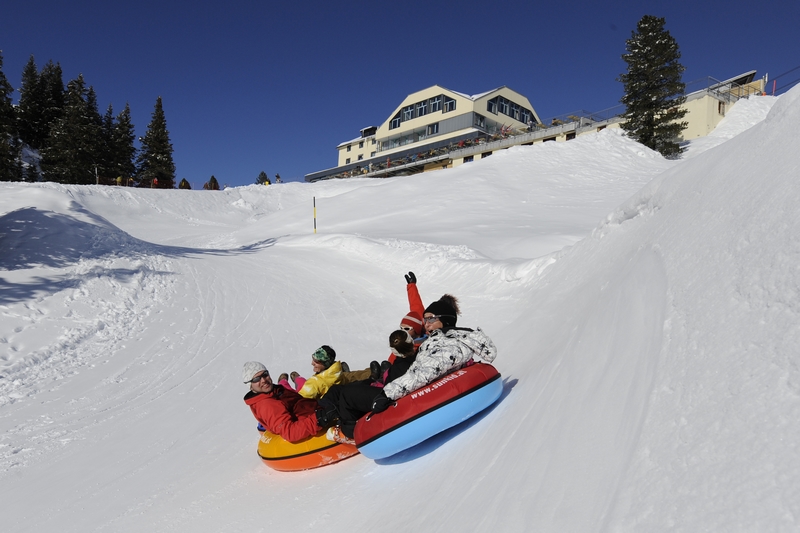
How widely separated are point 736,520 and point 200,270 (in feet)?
42.2

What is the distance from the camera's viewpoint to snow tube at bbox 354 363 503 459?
3.97m

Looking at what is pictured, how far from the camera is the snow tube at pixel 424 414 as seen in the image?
13.0ft

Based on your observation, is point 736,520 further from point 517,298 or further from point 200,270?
point 200,270

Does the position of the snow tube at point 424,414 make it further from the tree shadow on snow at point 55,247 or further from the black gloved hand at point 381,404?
the tree shadow on snow at point 55,247

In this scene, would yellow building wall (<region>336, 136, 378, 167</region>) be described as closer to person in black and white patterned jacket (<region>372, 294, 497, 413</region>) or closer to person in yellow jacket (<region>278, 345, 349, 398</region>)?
person in yellow jacket (<region>278, 345, 349, 398</region>)

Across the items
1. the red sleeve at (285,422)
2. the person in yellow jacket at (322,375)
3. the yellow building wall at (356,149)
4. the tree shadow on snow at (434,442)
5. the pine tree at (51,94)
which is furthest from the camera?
the yellow building wall at (356,149)

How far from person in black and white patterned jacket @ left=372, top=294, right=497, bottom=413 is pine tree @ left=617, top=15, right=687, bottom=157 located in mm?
32680

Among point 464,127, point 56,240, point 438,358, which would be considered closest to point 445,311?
point 438,358

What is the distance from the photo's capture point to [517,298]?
8438 mm


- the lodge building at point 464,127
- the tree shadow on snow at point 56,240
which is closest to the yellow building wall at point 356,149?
the lodge building at point 464,127

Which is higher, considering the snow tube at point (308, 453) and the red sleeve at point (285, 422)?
the red sleeve at point (285, 422)

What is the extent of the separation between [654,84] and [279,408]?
3574 cm

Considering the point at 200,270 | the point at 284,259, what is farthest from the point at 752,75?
the point at 200,270

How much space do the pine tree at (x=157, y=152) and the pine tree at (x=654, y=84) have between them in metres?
42.4
